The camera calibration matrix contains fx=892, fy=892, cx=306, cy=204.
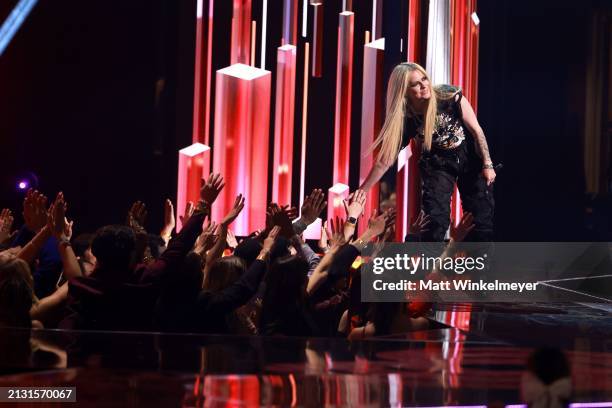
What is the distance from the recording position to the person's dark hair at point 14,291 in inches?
93.3

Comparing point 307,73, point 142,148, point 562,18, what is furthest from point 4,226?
point 562,18

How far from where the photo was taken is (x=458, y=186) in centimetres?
509

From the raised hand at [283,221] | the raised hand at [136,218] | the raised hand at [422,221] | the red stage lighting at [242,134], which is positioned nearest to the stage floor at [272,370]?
the raised hand at [283,221]

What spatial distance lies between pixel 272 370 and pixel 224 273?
24.0 inches

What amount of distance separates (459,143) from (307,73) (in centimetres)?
102

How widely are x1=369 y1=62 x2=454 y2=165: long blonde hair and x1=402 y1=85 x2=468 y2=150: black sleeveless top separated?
24mm

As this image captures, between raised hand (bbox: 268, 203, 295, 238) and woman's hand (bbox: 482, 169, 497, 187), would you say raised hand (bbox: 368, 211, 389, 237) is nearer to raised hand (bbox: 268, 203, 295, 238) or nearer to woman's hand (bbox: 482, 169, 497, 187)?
raised hand (bbox: 268, 203, 295, 238)

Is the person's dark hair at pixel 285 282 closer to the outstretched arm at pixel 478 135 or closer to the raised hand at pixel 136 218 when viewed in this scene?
the raised hand at pixel 136 218

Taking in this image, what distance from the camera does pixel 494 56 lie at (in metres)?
5.16

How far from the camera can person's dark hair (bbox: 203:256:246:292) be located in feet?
9.13

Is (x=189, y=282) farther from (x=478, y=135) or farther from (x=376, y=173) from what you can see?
(x=478, y=135)

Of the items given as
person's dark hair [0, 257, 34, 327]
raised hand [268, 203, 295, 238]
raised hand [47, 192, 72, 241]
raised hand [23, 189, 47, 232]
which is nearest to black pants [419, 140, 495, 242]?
raised hand [268, 203, 295, 238]

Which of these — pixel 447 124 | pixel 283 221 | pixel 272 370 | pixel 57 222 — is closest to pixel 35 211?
pixel 57 222

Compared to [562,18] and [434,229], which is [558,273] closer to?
[434,229]
